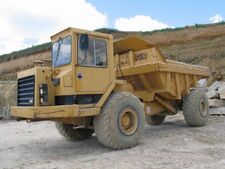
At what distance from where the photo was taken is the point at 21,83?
8547mm

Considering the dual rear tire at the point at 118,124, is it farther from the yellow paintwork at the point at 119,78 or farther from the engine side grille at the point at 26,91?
the engine side grille at the point at 26,91

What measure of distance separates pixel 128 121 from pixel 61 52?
7.11 feet

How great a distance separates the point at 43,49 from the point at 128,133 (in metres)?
34.8

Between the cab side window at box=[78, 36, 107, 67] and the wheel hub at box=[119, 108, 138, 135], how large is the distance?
3.85ft

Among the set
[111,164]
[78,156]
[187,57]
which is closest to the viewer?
[111,164]

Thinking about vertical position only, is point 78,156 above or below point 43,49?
below

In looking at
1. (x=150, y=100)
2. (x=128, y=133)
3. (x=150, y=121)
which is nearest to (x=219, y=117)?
(x=150, y=121)

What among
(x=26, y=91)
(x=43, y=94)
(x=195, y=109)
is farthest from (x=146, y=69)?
(x=26, y=91)

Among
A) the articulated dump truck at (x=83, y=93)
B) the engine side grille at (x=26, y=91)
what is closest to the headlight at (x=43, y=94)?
the articulated dump truck at (x=83, y=93)

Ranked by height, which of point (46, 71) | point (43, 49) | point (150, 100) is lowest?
point (150, 100)

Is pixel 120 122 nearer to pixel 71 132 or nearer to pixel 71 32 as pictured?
pixel 71 132

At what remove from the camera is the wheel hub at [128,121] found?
8.35 m

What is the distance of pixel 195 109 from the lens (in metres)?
11.2

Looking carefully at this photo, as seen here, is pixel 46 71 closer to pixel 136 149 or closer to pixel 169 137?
pixel 136 149
